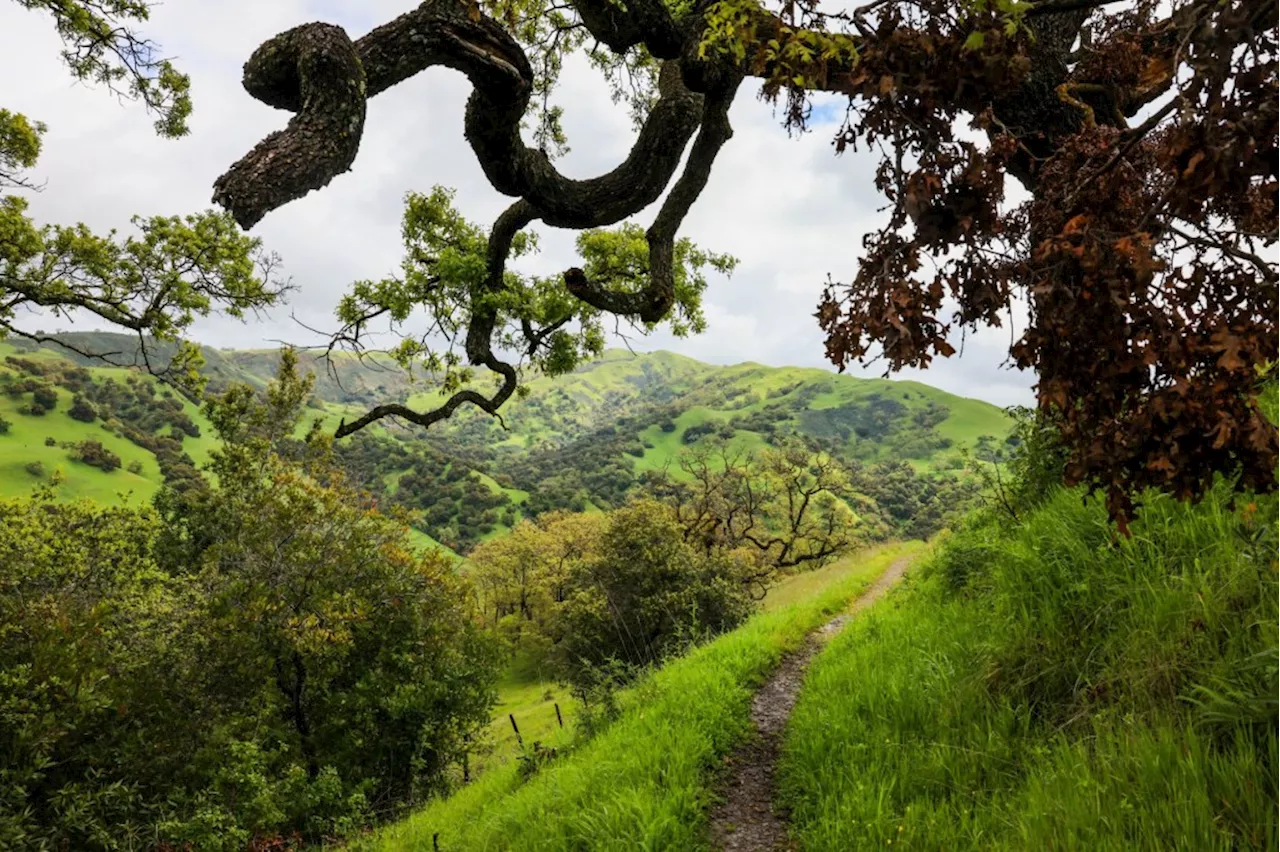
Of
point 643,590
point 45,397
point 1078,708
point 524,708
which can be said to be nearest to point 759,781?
point 1078,708

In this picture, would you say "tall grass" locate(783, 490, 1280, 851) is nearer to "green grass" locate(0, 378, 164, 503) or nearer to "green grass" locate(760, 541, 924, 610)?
"green grass" locate(760, 541, 924, 610)

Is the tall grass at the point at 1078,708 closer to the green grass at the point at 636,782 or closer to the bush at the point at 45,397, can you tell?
the green grass at the point at 636,782

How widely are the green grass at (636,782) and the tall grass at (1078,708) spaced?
843 mm

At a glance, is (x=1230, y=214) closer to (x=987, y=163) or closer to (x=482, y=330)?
(x=987, y=163)

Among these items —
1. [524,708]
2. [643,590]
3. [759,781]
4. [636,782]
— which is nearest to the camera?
[636,782]

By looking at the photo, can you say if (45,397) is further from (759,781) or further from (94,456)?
(759,781)

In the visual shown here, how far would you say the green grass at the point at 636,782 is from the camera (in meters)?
4.45

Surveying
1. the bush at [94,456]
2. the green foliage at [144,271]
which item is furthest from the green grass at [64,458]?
the green foliage at [144,271]

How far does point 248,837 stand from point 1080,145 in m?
14.0

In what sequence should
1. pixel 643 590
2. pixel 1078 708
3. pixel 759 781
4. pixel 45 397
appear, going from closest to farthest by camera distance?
pixel 1078 708, pixel 759 781, pixel 643 590, pixel 45 397

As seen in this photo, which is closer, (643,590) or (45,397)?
(643,590)

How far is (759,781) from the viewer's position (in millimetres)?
5375

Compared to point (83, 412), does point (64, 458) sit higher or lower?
lower

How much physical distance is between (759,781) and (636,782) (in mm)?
1194
